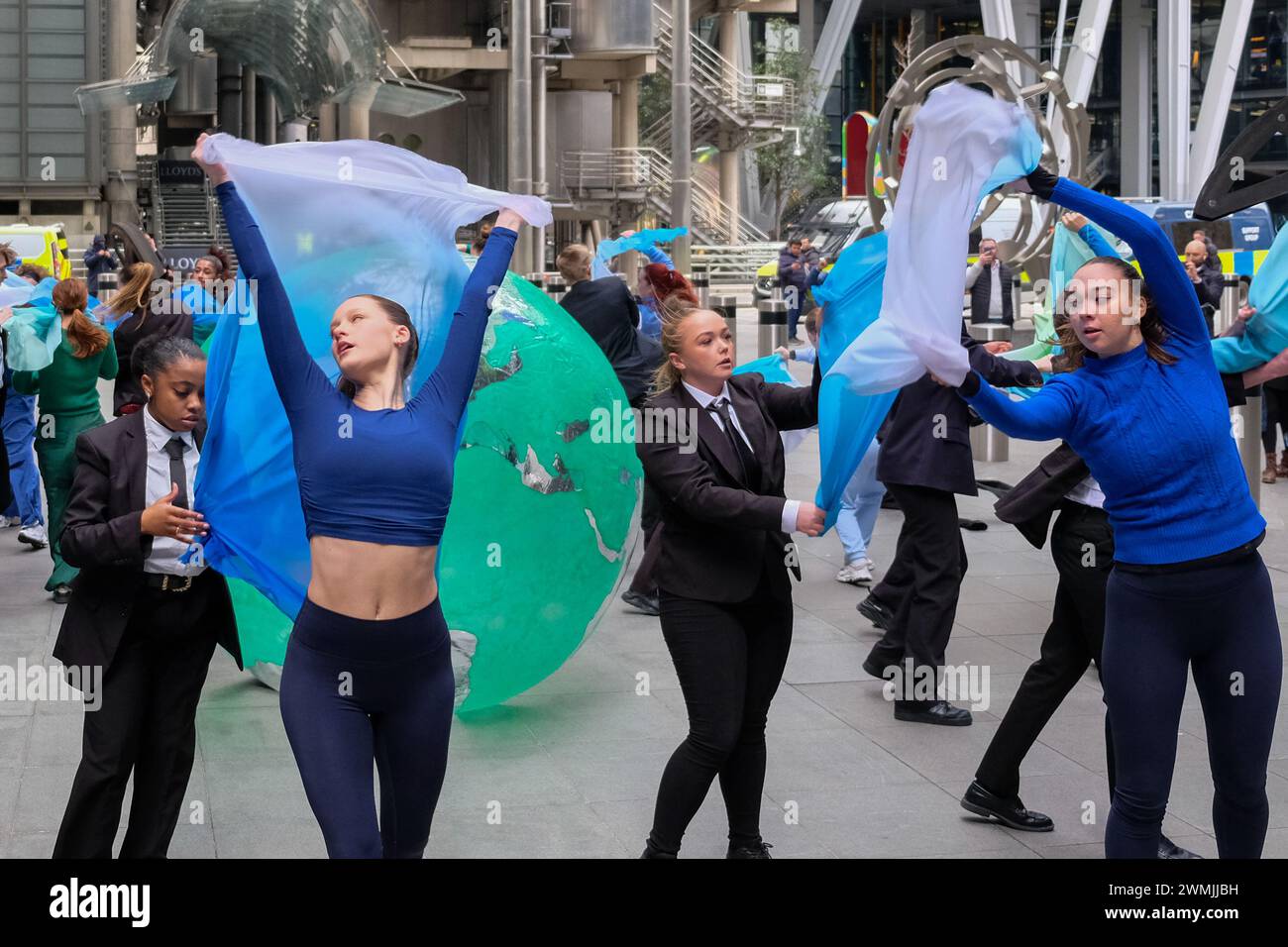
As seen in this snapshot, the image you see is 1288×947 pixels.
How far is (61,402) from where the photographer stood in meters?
9.75

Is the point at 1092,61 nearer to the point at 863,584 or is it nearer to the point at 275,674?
the point at 863,584

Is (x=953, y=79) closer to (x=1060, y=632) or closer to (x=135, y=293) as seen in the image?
(x=135, y=293)

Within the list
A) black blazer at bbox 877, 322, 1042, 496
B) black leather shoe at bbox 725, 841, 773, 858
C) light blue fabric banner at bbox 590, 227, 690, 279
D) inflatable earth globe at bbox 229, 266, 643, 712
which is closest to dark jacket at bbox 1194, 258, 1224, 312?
light blue fabric banner at bbox 590, 227, 690, 279

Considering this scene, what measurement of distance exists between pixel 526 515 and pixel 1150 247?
124 inches

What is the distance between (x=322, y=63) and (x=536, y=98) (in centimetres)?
662

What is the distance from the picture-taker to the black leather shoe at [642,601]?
31.6 feet

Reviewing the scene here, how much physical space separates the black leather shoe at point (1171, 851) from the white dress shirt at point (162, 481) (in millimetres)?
3134

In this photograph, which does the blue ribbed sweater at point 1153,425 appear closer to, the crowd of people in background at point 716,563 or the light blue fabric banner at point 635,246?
the crowd of people in background at point 716,563

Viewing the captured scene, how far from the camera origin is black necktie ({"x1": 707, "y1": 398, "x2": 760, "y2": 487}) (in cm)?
512

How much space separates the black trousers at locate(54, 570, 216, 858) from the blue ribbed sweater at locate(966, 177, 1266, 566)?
2283 mm

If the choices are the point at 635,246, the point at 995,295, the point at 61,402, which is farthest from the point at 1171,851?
the point at 995,295

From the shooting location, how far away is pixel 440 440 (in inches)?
164

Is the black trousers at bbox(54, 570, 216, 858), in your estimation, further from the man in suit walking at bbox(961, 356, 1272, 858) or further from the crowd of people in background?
the man in suit walking at bbox(961, 356, 1272, 858)

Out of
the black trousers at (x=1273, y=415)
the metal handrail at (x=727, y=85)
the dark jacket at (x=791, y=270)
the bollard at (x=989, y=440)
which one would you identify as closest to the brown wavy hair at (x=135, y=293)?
the bollard at (x=989, y=440)
